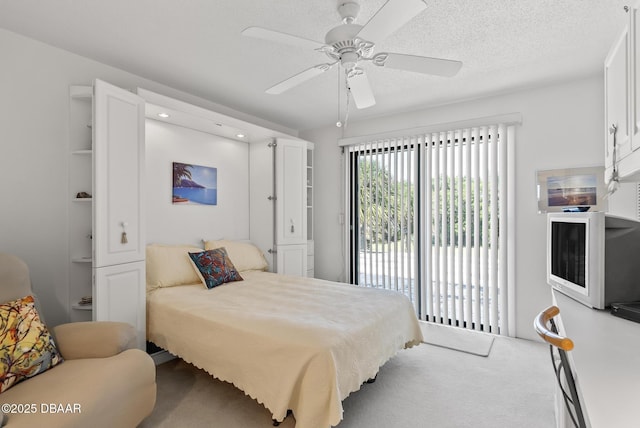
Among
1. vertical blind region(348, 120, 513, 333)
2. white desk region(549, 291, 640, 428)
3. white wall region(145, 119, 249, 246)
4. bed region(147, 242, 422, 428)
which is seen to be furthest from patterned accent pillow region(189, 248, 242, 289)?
white desk region(549, 291, 640, 428)

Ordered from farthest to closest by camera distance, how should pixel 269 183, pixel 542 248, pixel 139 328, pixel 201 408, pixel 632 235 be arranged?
1. pixel 269 183
2. pixel 542 248
3. pixel 139 328
4. pixel 201 408
5. pixel 632 235

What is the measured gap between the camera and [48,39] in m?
2.40

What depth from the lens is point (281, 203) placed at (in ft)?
13.6

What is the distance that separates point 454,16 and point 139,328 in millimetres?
3343

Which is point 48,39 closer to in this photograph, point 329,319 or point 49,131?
point 49,131

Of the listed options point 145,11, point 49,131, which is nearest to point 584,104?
point 145,11

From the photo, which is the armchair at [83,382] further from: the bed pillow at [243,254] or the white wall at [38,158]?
the bed pillow at [243,254]

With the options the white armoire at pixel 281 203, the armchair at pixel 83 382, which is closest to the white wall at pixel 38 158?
the armchair at pixel 83 382

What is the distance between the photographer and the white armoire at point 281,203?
4.14 metres

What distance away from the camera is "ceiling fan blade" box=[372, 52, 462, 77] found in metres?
1.80

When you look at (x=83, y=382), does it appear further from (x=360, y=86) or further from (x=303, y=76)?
(x=360, y=86)

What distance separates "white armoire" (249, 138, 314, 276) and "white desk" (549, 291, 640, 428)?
3067 mm

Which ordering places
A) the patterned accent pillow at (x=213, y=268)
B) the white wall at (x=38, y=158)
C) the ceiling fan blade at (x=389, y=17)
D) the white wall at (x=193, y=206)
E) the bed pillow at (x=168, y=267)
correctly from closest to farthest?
1. the ceiling fan blade at (x=389, y=17)
2. the white wall at (x=38, y=158)
3. the bed pillow at (x=168, y=267)
4. the patterned accent pillow at (x=213, y=268)
5. the white wall at (x=193, y=206)

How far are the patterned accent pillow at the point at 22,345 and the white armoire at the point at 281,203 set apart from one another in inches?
99.9
